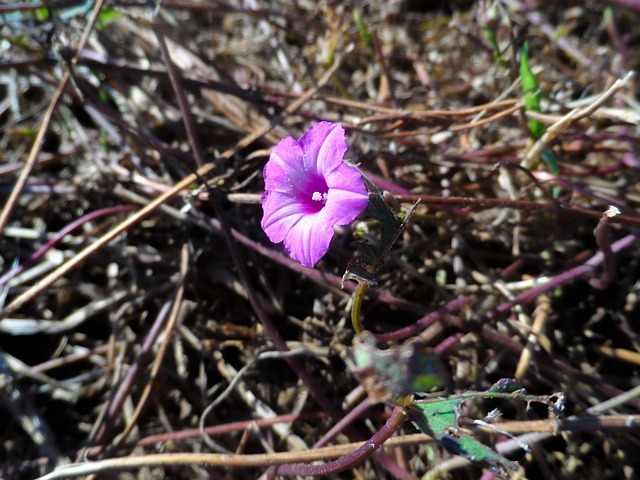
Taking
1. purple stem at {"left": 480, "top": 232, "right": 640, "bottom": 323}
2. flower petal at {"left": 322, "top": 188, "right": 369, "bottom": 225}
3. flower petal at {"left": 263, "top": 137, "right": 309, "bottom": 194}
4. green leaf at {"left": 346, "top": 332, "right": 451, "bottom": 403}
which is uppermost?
flower petal at {"left": 263, "top": 137, "right": 309, "bottom": 194}

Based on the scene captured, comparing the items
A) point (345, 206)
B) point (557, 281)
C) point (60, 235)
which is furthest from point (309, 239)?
point (60, 235)

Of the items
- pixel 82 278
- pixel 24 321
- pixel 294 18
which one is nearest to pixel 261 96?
pixel 294 18

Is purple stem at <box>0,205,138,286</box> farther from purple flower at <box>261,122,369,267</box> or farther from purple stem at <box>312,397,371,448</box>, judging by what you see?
purple stem at <box>312,397,371,448</box>

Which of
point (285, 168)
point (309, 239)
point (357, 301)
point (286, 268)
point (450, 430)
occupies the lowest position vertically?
point (450, 430)

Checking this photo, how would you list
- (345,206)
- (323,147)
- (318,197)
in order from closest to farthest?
(345,206) < (323,147) < (318,197)

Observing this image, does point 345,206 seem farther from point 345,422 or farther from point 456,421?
point 345,422

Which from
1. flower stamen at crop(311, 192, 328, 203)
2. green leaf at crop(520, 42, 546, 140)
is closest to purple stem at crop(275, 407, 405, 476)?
flower stamen at crop(311, 192, 328, 203)

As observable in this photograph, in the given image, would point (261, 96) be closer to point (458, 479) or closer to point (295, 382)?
point (295, 382)

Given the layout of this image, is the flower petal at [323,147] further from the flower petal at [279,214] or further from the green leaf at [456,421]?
the green leaf at [456,421]
